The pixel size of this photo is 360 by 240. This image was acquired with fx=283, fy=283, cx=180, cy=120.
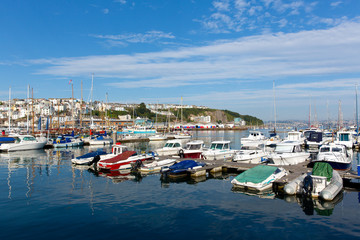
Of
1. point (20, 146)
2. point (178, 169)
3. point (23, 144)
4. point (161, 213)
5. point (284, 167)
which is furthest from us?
point (23, 144)

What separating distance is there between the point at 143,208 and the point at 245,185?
8.75 meters

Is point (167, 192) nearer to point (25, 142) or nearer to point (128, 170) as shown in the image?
point (128, 170)

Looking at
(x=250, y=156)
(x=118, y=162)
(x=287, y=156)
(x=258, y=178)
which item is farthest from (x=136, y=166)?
(x=287, y=156)

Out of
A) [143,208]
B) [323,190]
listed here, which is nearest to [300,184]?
[323,190]

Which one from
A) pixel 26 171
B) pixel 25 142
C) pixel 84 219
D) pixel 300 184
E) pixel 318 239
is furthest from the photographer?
pixel 25 142

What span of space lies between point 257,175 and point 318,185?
466 centimetres

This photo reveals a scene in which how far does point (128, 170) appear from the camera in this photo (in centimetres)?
3294

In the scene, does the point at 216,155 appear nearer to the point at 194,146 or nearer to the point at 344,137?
the point at 194,146

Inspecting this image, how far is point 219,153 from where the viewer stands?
119 ft

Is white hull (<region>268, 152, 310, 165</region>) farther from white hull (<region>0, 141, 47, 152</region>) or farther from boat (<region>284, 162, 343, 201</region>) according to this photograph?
white hull (<region>0, 141, 47, 152</region>)

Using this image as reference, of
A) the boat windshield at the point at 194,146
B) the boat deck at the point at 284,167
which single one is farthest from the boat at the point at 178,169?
the boat windshield at the point at 194,146

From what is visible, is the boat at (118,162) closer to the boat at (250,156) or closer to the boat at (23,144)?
the boat at (250,156)

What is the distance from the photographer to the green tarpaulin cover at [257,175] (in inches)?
906

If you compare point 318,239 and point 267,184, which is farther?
point 267,184
